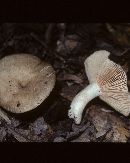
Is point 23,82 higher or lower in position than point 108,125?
higher

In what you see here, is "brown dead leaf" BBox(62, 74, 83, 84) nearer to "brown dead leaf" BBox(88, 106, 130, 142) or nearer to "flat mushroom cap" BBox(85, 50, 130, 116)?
"flat mushroom cap" BBox(85, 50, 130, 116)

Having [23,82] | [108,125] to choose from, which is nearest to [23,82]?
[23,82]

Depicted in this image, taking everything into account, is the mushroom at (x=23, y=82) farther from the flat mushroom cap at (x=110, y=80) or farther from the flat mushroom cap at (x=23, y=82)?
the flat mushroom cap at (x=110, y=80)

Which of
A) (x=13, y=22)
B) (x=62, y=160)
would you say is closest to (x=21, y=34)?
(x=13, y=22)

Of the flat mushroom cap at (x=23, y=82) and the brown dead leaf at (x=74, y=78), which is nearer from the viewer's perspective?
the flat mushroom cap at (x=23, y=82)

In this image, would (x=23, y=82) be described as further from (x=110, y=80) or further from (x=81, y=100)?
(x=110, y=80)

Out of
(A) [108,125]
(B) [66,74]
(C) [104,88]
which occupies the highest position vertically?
(C) [104,88]

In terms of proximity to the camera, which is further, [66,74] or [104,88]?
[66,74]

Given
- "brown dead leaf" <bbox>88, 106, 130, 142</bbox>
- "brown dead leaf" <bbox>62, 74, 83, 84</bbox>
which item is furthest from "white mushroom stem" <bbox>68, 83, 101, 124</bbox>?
"brown dead leaf" <bbox>62, 74, 83, 84</bbox>

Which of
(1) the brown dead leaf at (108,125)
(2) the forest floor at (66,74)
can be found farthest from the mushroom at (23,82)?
(1) the brown dead leaf at (108,125)
